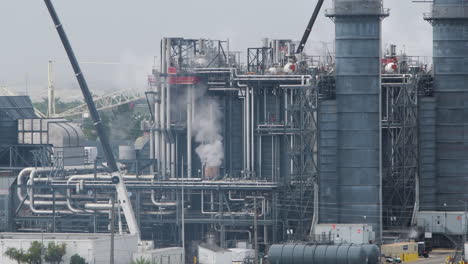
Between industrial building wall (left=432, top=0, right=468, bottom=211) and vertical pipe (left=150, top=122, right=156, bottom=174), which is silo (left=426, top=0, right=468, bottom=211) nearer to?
industrial building wall (left=432, top=0, right=468, bottom=211)

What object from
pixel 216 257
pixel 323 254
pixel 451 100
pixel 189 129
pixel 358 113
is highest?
pixel 451 100

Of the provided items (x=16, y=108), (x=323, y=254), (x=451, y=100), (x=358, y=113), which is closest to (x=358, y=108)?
(x=358, y=113)

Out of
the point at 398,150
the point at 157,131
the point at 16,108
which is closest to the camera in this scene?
the point at 398,150

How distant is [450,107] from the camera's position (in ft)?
498

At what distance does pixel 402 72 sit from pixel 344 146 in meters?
12.6

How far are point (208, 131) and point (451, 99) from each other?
22.2 metres

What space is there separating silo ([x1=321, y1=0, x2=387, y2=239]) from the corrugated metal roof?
33717 mm

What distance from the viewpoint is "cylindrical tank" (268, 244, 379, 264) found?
419ft

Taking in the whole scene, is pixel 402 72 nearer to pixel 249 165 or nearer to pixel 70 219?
pixel 249 165

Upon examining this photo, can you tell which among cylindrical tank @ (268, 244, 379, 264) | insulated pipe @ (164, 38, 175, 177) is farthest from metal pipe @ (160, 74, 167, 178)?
cylindrical tank @ (268, 244, 379, 264)

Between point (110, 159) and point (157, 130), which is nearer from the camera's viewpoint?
point (110, 159)

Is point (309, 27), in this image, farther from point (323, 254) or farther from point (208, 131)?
point (323, 254)

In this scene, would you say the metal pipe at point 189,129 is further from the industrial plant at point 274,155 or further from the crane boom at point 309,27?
the crane boom at point 309,27

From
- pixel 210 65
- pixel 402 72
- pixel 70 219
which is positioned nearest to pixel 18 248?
pixel 70 219
